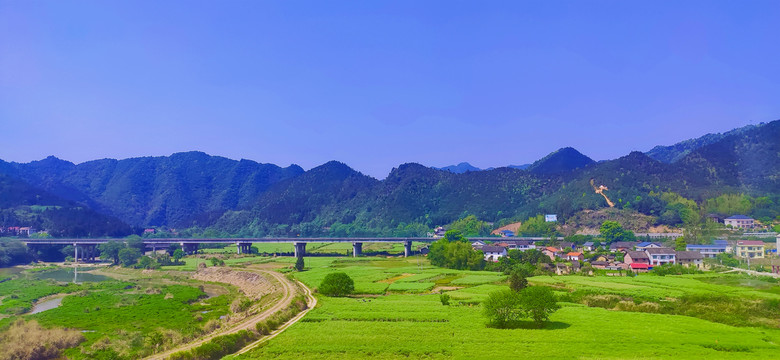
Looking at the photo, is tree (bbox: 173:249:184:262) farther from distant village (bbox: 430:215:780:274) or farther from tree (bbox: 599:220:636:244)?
tree (bbox: 599:220:636:244)

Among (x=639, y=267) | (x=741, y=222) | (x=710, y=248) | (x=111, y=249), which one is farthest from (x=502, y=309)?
(x=741, y=222)

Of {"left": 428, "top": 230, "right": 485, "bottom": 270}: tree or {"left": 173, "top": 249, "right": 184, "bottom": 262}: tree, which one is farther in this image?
{"left": 173, "top": 249, "right": 184, "bottom": 262}: tree

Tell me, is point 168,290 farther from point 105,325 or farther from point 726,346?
point 726,346

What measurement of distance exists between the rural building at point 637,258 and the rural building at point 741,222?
59385mm

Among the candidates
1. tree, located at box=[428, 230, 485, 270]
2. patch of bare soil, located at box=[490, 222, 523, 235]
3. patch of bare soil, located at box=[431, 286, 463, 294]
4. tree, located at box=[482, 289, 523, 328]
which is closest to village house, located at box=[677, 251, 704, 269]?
tree, located at box=[428, 230, 485, 270]

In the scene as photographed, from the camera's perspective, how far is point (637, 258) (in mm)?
84938

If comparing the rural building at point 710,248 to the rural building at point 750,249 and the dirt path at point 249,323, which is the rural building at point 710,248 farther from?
the dirt path at point 249,323

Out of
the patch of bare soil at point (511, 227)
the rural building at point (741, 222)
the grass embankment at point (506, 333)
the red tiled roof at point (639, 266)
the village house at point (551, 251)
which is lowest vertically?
the red tiled roof at point (639, 266)

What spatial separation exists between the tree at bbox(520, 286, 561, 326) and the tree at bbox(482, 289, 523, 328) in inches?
28.6

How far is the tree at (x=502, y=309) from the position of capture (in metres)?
41.4

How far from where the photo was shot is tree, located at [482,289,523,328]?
136 ft

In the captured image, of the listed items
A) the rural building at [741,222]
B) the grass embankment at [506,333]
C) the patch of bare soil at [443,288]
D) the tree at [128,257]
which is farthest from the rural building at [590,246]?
the tree at [128,257]

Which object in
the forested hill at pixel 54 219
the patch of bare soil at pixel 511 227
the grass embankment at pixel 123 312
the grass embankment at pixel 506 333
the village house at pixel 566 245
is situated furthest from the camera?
the forested hill at pixel 54 219

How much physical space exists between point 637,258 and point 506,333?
187 feet
